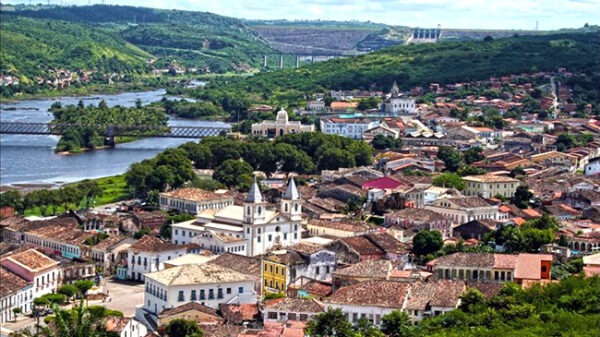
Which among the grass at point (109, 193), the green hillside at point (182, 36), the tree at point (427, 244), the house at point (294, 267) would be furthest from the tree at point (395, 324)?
the green hillside at point (182, 36)

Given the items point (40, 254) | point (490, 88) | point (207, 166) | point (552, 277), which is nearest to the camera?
point (552, 277)

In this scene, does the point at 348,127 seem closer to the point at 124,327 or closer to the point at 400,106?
the point at 400,106

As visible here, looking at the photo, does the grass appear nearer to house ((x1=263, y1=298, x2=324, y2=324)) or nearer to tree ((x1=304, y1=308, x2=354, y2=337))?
house ((x1=263, y1=298, x2=324, y2=324))

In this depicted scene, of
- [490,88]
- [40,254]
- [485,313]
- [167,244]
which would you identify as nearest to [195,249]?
[167,244]

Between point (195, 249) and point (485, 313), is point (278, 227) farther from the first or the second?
point (485, 313)

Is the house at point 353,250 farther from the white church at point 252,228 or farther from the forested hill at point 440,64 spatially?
the forested hill at point 440,64

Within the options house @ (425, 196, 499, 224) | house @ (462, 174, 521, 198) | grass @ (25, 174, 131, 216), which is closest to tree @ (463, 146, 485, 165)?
house @ (462, 174, 521, 198)

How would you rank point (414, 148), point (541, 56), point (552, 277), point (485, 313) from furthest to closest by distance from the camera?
point (541, 56)
point (414, 148)
point (552, 277)
point (485, 313)
